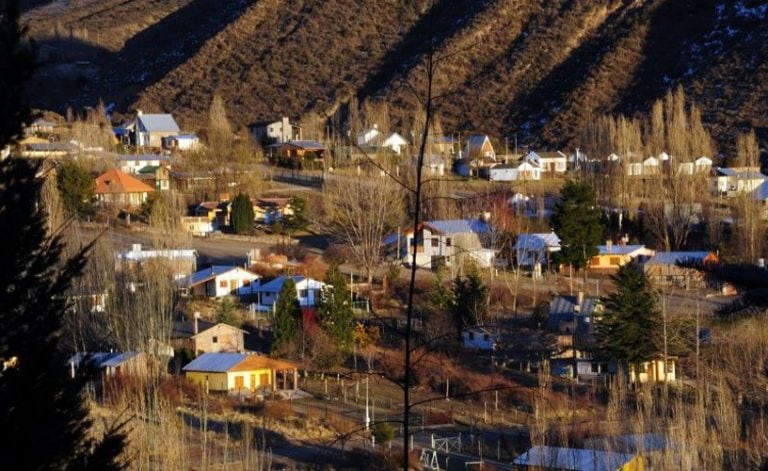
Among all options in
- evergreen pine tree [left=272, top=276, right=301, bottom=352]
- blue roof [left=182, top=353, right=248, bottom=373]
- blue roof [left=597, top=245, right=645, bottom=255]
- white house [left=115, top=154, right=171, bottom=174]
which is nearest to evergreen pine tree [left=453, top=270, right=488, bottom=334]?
evergreen pine tree [left=272, top=276, right=301, bottom=352]

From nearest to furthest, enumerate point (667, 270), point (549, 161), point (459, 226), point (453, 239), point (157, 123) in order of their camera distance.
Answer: point (667, 270) < point (453, 239) < point (459, 226) < point (549, 161) < point (157, 123)

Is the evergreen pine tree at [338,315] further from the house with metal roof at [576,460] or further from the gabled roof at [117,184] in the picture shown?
the gabled roof at [117,184]

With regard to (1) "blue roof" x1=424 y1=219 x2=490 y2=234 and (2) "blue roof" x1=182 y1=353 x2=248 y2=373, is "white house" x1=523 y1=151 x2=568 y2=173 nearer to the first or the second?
(1) "blue roof" x1=424 y1=219 x2=490 y2=234

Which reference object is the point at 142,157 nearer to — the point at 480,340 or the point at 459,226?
the point at 459,226

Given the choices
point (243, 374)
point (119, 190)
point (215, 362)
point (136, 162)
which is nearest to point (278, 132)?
point (136, 162)

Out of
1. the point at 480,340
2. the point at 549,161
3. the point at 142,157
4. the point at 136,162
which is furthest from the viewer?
the point at 142,157

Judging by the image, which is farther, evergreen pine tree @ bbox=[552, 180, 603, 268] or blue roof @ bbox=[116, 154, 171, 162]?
blue roof @ bbox=[116, 154, 171, 162]

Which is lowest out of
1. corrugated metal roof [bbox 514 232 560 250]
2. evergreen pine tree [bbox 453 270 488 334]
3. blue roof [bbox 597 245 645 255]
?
→ evergreen pine tree [bbox 453 270 488 334]
